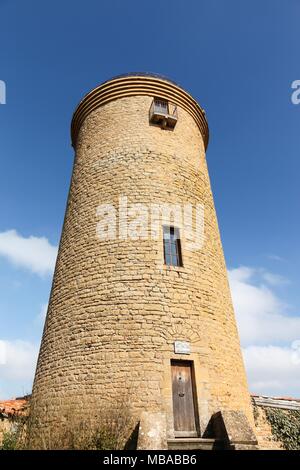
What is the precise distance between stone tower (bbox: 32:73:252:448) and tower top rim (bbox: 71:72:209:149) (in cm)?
5

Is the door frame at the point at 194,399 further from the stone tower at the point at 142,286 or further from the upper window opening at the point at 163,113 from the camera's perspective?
the upper window opening at the point at 163,113

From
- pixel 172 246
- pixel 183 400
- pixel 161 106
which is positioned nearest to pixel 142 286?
pixel 172 246

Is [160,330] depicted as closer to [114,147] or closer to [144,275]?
[144,275]

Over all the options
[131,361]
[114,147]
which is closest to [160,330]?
[131,361]

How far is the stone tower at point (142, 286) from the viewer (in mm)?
7609

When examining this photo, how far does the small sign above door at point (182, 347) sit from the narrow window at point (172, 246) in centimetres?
209

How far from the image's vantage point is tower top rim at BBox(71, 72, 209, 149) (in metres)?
12.4

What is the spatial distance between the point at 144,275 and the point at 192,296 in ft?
4.36

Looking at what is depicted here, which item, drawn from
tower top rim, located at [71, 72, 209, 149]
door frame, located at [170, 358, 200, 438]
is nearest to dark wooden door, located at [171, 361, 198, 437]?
door frame, located at [170, 358, 200, 438]

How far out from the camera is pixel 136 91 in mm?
12312

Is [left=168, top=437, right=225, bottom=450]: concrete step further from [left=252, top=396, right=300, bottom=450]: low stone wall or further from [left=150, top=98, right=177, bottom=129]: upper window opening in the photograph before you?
[left=150, top=98, right=177, bottom=129]: upper window opening

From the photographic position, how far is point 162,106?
12.4 metres

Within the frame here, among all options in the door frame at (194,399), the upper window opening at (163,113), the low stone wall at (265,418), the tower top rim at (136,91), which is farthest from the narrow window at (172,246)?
the tower top rim at (136,91)
